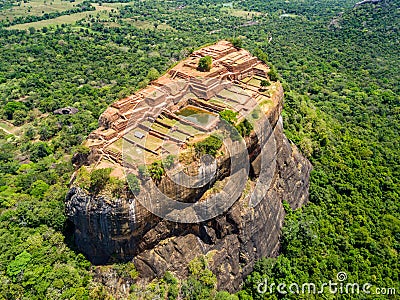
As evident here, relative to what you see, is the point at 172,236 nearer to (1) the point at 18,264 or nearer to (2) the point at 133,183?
(2) the point at 133,183

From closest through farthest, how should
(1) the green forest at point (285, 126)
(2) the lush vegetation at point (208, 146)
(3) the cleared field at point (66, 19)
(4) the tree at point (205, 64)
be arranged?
(2) the lush vegetation at point (208, 146) → (1) the green forest at point (285, 126) → (4) the tree at point (205, 64) → (3) the cleared field at point (66, 19)

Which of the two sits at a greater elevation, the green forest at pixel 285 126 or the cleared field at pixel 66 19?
the green forest at pixel 285 126

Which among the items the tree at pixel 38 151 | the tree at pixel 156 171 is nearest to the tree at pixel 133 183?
the tree at pixel 156 171

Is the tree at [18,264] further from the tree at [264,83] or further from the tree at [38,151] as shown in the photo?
the tree at [264,83]

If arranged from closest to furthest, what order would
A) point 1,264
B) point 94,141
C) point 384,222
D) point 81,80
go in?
point 1,264
point 94,141
point 384,222
point 81,80

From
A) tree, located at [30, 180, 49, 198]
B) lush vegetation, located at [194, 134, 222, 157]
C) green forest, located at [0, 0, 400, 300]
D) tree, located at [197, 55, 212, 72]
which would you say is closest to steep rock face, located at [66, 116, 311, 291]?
green forest, located at [0, 0, 400, 300]

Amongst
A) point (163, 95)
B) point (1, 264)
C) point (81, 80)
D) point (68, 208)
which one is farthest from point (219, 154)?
point (81, 80)

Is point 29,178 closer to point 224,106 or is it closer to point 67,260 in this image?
point 67,260
